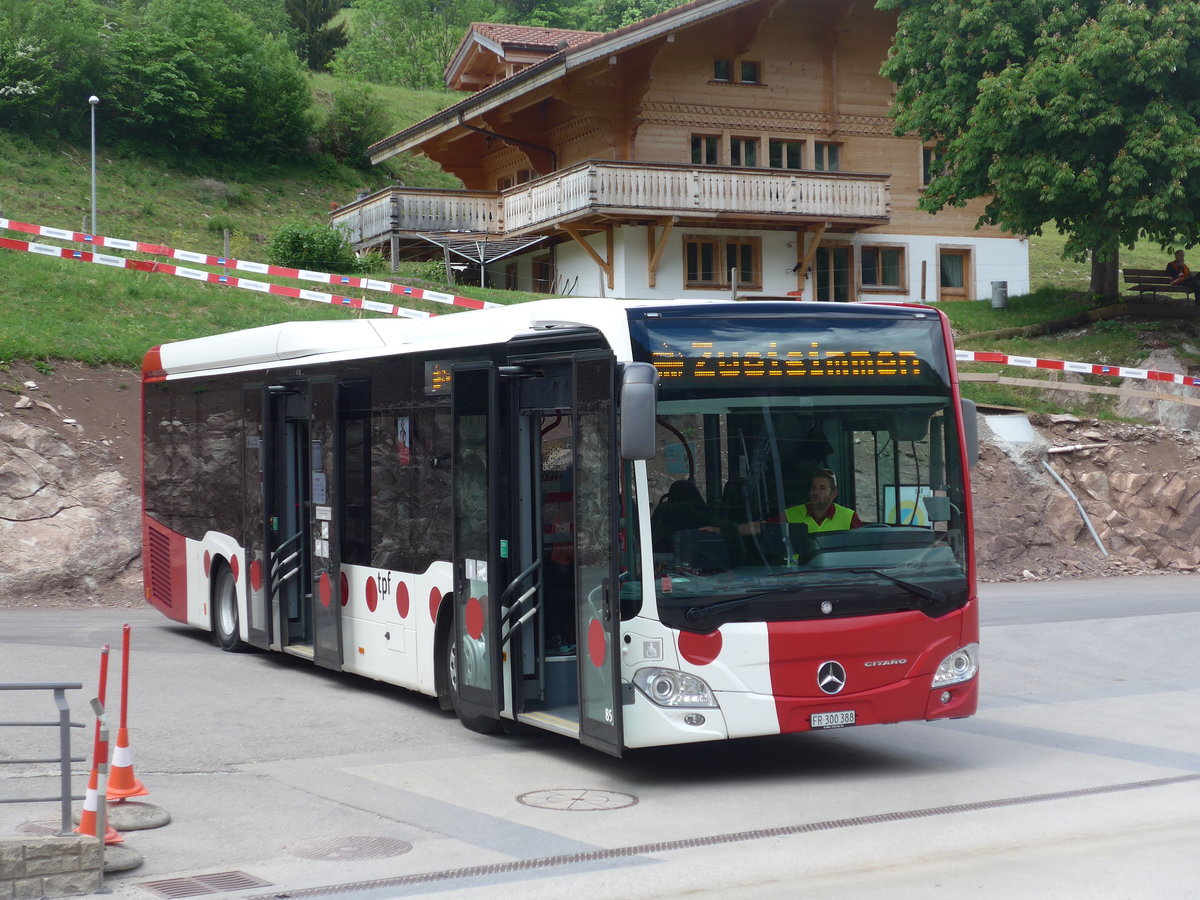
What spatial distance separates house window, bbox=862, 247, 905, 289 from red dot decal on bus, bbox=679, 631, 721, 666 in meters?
33.2

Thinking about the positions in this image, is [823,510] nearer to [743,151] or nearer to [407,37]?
[743,151]

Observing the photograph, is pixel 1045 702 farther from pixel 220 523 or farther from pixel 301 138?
pixel 301 138

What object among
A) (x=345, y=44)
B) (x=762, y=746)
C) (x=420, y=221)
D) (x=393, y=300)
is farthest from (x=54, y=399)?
(x=345, y=44)

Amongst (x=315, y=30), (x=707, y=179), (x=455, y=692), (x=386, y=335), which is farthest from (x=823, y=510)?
(x=315, y=30)

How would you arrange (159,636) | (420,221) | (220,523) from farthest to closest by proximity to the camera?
(420,221) < (159,636) < (220,523)

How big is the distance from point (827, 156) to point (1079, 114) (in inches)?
474

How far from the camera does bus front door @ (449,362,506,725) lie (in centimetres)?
1018

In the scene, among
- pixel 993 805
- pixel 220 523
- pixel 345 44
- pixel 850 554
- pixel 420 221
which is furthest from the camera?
pixel 345 44

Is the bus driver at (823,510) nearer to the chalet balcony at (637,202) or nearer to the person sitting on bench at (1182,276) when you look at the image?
the chalet balcony at (637,202)

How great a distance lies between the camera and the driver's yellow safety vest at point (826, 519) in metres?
9.09

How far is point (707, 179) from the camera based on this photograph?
36.5 meters

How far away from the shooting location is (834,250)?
4059 cm

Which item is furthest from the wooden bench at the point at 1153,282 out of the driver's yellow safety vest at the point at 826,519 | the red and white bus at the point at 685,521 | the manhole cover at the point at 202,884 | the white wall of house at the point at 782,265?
the manhole cover at the point at 202,884

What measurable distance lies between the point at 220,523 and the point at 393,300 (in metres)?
15.6
